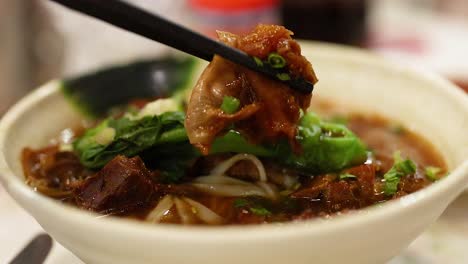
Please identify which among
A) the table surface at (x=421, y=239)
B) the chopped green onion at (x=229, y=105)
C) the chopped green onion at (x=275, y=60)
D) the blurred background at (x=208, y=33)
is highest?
the chopped green onion at (x=275, y=60)

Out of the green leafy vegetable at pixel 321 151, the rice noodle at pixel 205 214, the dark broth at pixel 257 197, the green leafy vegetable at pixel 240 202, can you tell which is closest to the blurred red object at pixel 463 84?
the dark broth at pixel 257 197

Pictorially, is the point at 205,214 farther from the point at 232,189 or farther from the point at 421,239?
the point at 421,239

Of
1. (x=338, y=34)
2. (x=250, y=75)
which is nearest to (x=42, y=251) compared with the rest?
(x=250, y=75)

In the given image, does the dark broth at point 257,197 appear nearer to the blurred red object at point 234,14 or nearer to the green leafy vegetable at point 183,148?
the green leafy vegetable at point 183,148

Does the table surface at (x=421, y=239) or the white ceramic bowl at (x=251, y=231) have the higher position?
the white ceramic bowl at (x=251, y=231)

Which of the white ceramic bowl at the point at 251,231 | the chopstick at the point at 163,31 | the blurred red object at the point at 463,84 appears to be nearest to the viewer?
the white ceramic bowl at the point at 251,231

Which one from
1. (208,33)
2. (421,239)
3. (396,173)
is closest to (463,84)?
(421,239)

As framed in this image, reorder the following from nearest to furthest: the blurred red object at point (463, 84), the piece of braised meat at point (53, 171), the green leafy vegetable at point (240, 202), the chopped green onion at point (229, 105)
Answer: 1. the chopped green onion at point (229, 105)
2. the green leafy vegetable at point (240, 202)
3. the piece of braised meat at point (53, 171)
4. the blurred red object at point (463, 84)
